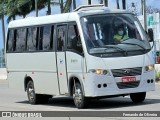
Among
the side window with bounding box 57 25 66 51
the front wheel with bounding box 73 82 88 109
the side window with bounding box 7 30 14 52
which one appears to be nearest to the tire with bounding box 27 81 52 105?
the side window with bounding box 7 30 14 52

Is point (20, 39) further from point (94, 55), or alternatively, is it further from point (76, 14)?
point (94, 55)

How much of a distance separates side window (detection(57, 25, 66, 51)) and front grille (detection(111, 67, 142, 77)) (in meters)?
2.17

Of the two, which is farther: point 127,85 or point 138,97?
point 138,97

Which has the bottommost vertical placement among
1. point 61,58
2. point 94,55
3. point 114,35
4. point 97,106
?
point 97,106

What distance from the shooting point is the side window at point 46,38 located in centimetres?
1992

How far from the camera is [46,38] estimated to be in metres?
20.3

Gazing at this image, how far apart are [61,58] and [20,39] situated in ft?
11.9

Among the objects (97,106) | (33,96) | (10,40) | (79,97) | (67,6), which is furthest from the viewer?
(67,6)

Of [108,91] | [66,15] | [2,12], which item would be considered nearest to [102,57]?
[108,91]

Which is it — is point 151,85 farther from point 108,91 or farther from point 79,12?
point 79,12

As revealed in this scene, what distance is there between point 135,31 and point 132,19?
1.54 ft

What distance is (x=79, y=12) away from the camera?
61.1 ft

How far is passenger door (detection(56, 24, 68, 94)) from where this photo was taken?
19.0m

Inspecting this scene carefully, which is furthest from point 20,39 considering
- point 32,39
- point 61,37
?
point 61,37
